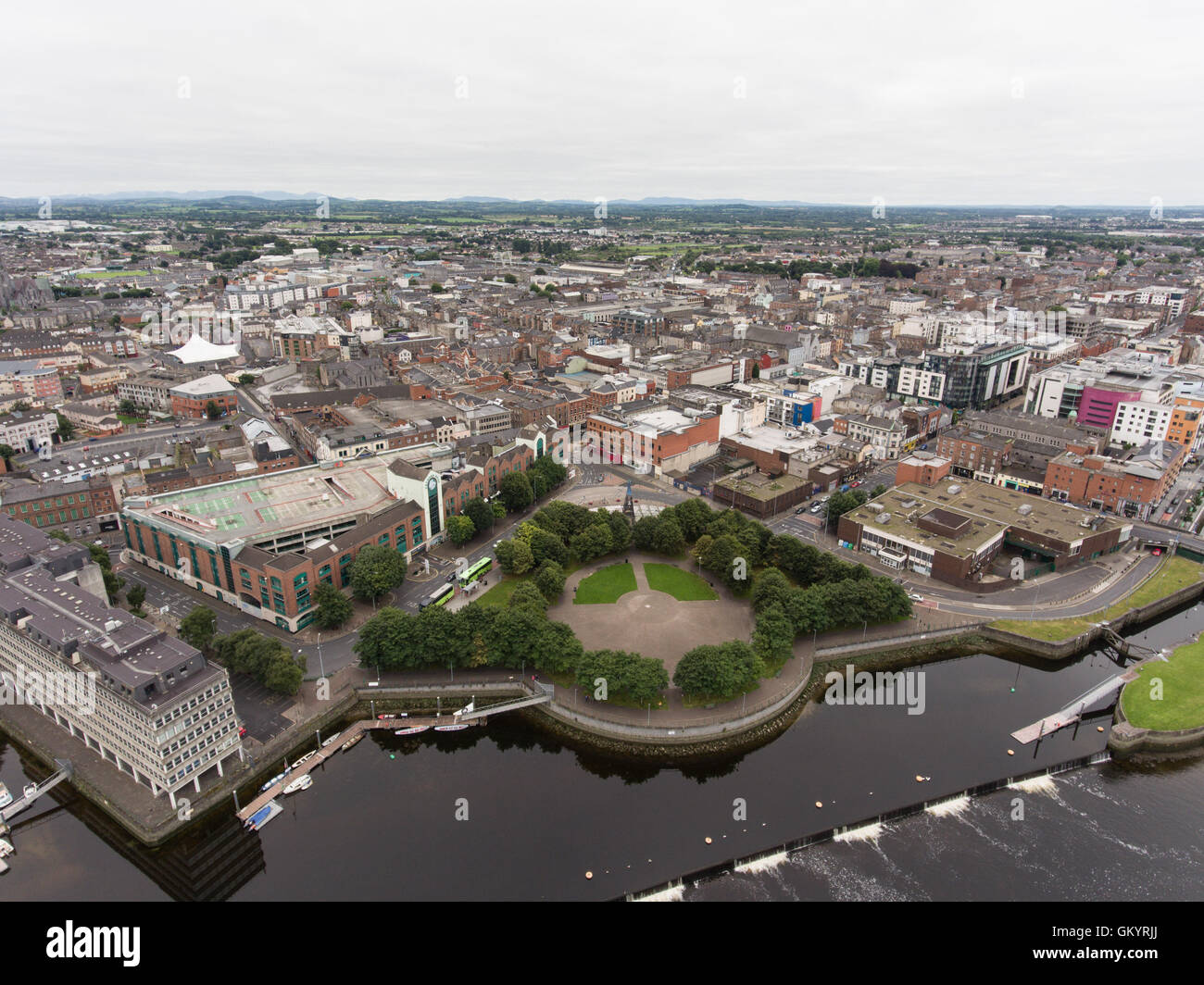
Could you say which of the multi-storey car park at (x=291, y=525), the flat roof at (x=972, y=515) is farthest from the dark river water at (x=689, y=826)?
the flat roof at (x=972, y=515)

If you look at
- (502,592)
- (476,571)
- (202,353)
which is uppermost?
(202,353)

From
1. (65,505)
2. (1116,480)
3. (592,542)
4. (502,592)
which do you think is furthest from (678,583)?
(65,505)

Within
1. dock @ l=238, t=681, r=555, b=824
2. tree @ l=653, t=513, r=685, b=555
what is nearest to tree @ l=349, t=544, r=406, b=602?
dock @ l=238, t=681, r=555, b=824

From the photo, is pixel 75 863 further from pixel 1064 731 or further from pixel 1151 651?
pixel 1151 651

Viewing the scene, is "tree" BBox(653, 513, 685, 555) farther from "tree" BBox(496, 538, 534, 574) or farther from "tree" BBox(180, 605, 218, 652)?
"tree" BBox(180, 605, 218, 652)

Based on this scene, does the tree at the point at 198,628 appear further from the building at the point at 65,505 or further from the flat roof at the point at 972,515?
the flat roof at the point at 972,515

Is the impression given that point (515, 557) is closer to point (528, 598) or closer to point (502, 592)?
point (502, 592)
